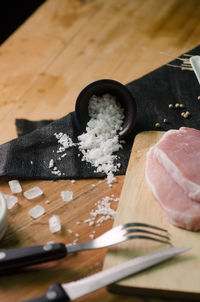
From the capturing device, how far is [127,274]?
50.6 inches

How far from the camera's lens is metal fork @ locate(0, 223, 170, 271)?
50.3 inches

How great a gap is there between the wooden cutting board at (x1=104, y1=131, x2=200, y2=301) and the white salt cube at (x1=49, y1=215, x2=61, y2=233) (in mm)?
217

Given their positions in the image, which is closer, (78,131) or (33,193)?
(33,193)

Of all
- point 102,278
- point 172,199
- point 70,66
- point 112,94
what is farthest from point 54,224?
point 70,66

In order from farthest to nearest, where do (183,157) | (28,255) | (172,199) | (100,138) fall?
1. (100,138)
2. (183,157)
3. (172,199)
4. (28,255)

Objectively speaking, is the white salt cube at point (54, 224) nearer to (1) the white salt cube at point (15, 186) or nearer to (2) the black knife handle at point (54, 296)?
(1) the white salt cube at point (15, 186)

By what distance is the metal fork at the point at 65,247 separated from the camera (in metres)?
1.28

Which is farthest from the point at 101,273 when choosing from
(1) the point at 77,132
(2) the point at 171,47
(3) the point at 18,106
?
(2) the point at 171,47

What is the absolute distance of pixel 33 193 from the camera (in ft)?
5.37

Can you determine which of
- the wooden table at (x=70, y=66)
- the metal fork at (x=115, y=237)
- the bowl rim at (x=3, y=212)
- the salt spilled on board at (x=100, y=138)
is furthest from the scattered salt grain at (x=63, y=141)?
the metal fork at (x=115, y=237)

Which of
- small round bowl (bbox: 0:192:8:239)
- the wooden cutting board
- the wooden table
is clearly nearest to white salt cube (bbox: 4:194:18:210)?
the wooden table

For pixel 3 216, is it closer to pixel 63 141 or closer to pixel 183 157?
pixel 63 141

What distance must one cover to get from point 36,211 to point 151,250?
47 centimetres

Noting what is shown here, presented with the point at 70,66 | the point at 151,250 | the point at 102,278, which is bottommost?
the point at 151,250
